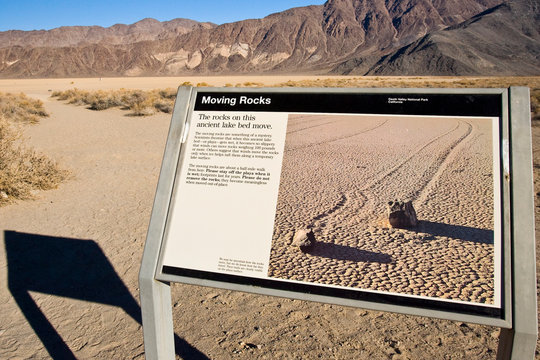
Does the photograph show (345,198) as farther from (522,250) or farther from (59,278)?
(59,278)

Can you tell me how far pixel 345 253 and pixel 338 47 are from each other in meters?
117

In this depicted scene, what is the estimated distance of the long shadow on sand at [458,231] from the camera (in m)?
1.78

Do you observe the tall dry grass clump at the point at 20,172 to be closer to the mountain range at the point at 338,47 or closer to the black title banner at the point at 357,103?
the black title banner at the point at 357,103

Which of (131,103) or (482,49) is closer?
(131,103)

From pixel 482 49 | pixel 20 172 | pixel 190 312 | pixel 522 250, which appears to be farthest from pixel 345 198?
pixel 482 49

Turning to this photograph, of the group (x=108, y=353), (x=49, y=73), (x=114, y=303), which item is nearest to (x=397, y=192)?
(x=108, y=353)

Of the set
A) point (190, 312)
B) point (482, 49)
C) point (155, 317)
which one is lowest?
point (190, 312)

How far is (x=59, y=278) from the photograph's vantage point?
13.3 feet

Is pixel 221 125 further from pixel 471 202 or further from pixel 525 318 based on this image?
pixel 525 318

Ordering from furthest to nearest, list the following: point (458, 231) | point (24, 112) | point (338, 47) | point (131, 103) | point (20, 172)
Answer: point (338, 47), point (131, 103), point (24, 112), point (20, 172), point (458, 231)

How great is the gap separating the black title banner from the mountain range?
261 ft

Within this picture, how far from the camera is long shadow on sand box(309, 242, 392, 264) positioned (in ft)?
6.64

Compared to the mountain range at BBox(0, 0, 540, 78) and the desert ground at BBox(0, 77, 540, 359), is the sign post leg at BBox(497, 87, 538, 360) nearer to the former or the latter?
the desert ground at BBox(0, 77, 540, 359)

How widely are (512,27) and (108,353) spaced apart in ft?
361
